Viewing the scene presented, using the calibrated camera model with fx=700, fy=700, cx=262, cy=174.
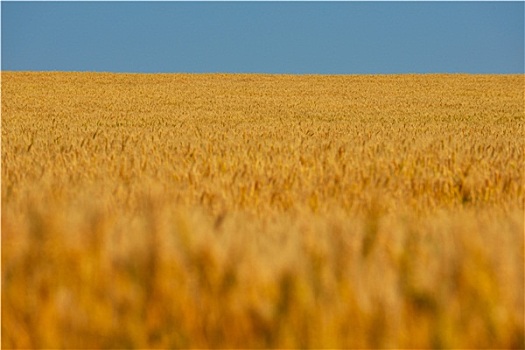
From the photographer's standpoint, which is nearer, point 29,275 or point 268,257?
point 268,257

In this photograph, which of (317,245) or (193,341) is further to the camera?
(317,245)

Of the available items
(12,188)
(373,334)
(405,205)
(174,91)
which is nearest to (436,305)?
(373,334)

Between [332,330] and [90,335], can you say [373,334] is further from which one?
[90,335]

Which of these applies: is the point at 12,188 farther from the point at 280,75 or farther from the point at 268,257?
the point at 280,75

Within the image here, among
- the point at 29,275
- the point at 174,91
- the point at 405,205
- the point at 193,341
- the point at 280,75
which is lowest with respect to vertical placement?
the point at 193,341

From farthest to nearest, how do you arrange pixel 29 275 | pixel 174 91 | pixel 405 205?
pixel 174 91, pixel 405 205, pixel 29 275

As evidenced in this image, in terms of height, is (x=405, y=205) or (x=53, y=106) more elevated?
(x=53, y=106)

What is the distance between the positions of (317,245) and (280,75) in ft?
126

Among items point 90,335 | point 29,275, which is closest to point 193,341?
point 90,335

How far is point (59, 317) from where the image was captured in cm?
167

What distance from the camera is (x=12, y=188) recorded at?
14.2 feet

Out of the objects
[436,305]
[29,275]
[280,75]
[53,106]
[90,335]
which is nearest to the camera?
[436,305]

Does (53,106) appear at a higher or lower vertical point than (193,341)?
higher

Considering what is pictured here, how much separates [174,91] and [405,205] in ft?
81.5
